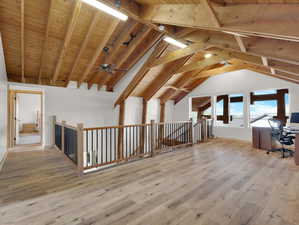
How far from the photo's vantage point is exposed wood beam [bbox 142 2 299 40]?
1605mm

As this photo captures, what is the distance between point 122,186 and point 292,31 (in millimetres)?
3173

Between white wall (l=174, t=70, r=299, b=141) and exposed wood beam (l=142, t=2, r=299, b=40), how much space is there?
5649mm

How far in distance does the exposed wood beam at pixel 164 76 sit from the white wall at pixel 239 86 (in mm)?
2764

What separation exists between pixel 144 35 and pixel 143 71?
1632 millimetres

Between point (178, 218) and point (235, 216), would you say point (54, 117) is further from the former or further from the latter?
point (235, 216)

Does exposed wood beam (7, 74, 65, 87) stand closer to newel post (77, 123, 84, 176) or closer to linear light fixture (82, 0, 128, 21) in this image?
newel post (77, 123, 84, 176)

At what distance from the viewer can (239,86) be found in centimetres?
703

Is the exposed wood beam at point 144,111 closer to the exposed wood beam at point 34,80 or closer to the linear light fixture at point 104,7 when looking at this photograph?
the exposed wood beam at point 34,80

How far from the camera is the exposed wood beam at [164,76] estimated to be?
19.7 feet

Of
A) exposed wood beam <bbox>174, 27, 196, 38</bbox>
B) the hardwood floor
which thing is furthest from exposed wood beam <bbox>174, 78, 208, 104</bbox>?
the hardwood floor

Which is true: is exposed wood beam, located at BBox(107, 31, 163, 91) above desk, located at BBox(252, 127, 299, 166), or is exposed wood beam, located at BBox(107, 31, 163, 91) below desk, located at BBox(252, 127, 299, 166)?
above

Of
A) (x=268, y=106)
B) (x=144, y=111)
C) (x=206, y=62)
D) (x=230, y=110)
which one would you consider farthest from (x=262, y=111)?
(x=144, y=111)

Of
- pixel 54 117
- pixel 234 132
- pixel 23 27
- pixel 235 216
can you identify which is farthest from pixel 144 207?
pixel 234 132

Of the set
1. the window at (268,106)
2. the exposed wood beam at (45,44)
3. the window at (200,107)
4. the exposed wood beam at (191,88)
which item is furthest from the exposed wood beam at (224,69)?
the exposed wood beam at (45,44)
